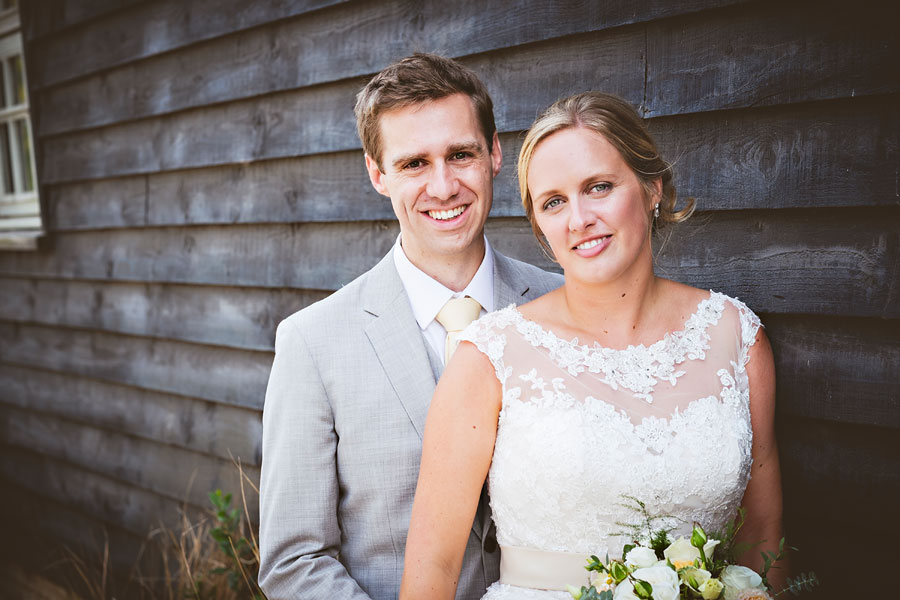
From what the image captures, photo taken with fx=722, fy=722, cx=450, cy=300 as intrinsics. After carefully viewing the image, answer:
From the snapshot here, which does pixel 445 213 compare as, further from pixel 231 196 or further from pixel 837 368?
pixel 231 196

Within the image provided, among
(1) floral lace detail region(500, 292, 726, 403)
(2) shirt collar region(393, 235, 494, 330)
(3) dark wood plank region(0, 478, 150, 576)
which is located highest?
(2) shirt collar region(393, 235, 494, 330)

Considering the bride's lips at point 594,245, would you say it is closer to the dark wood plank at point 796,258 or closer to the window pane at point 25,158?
the dark wood plank at point 796,258

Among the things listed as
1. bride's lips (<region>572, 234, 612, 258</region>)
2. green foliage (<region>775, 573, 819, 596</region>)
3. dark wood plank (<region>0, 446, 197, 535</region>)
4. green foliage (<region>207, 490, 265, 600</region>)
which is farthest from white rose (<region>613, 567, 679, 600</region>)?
dark wood plank (<region>0, 446, 197, 535</region>)

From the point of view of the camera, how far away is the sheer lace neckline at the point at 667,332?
5.85 feet

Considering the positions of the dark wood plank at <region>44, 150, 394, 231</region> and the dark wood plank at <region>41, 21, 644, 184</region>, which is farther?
the dark wood plank at <region>44, 150, 394, 231</region>

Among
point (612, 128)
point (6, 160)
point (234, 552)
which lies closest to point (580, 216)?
point (612, 128)

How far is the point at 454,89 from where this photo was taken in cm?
202

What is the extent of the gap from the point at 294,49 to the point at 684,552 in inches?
105

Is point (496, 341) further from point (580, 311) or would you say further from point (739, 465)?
point (739, 465)

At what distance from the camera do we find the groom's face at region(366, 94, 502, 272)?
201cm

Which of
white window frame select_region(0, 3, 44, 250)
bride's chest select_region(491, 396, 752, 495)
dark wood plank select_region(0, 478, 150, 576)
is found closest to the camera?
bride's chest select_region(491, 396, 752, 495)

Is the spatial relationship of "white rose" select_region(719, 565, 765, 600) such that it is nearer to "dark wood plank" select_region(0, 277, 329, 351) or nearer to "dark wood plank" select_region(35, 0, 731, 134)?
"dark wood plank" select_region(35, 0, 731, 134)

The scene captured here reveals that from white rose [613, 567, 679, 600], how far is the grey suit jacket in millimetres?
600

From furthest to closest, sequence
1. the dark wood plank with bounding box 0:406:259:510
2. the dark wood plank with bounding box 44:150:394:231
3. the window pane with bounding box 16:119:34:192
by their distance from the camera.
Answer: the window pane with bounding box 16:119:34:192 < the dark wood plank with bounding box 0:406:259:510 < the dark wood plank with bounding box 44:150:394:231
